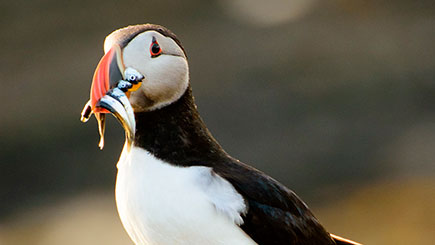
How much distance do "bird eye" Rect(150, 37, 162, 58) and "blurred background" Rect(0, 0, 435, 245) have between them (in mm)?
4004

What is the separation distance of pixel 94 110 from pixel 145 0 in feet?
20.6

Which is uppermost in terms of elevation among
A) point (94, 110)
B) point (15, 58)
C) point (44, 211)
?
point (94, 110)

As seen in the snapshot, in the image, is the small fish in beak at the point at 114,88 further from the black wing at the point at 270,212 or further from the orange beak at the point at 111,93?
the black wing at the point at 270,212

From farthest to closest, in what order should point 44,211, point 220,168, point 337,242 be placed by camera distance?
point 44,211, point 337,242, point 220,168

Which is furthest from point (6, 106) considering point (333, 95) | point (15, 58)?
point (333, 95)

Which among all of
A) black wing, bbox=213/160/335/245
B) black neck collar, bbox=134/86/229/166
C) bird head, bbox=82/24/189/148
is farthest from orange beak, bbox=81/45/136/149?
black wing, bbox=213/160/335/245

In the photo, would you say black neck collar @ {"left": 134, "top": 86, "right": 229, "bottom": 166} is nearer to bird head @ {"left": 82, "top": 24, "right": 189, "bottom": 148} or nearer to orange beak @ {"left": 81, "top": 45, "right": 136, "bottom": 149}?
bird head @ {"left": 82, "top": 24, "right": 189, "bottom": 148}

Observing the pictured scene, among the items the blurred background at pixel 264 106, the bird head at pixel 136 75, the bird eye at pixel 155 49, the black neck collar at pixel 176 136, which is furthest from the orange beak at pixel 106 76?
the blurred background at pixel 264 106

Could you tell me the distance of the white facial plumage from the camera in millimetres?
2186

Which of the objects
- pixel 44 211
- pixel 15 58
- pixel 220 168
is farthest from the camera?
pixel 15 58

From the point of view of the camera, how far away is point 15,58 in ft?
26.6

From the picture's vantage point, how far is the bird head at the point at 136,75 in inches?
82.9

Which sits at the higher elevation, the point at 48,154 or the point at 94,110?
the point at 94,110

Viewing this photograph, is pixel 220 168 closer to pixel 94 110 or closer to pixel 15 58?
pixel 94 110
